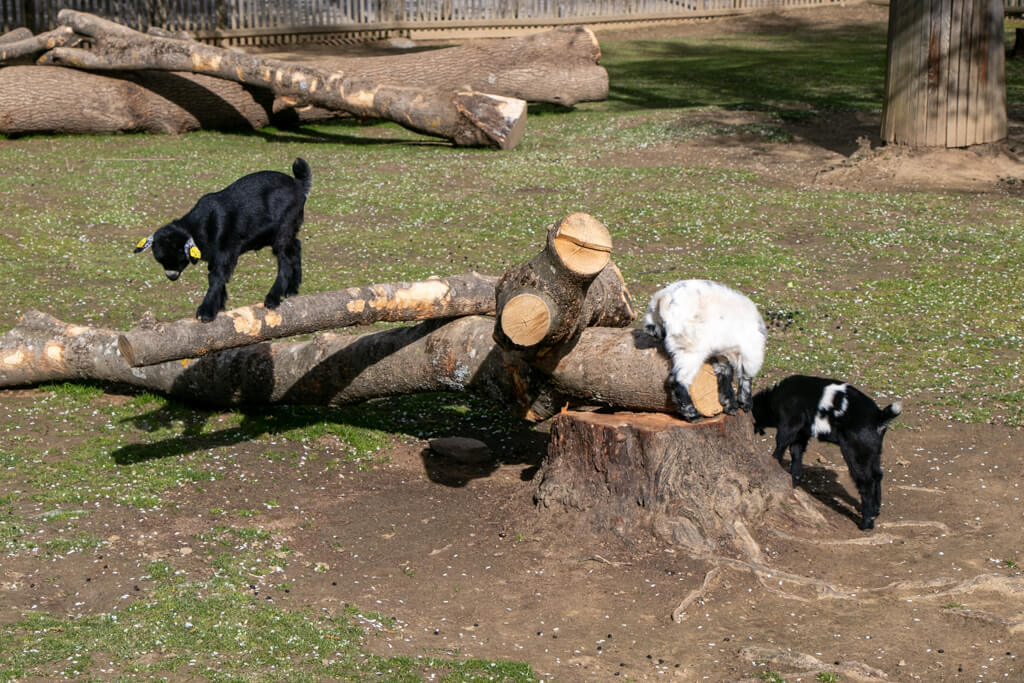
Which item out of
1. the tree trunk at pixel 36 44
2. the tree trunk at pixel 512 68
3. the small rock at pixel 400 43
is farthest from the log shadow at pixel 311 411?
the small rock at pixel 400 43

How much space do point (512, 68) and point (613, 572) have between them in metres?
18.1

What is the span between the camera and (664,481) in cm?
827

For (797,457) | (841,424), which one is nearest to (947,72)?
(797,457)

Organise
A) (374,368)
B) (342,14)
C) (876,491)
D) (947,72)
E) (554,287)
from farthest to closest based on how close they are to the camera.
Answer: (342,14), (947,72), (374,368), (876,491), (554,287)

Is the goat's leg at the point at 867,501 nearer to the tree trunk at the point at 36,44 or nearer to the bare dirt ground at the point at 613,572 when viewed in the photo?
the bare dirt ground at the point at 613,572

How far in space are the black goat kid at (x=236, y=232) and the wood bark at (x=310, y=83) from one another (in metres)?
13.2

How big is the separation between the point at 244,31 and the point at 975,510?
26.0 m

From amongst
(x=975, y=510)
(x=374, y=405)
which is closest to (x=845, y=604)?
(x=975, y=510)

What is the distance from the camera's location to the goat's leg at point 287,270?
8.58 meters

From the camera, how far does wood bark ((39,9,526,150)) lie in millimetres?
21500

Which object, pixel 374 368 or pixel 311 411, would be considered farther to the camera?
pixel 311 411

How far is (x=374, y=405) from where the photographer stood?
11.6 metres

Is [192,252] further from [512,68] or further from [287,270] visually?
[512,68]

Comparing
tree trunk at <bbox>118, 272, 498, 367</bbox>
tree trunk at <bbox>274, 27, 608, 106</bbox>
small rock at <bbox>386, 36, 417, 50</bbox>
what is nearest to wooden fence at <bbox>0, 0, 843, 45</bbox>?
small rock at <bbox>386, 36, 417, 50</bbox>
